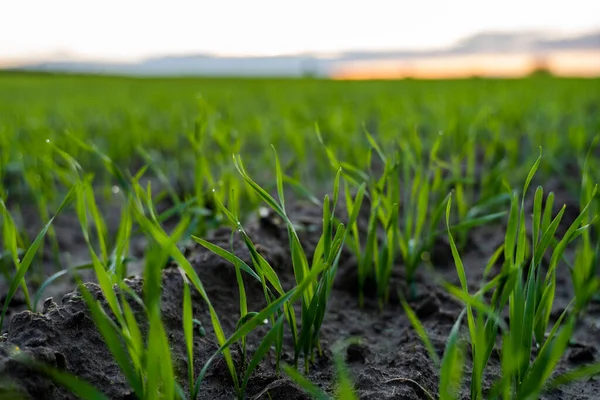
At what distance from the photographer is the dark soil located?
87 cm

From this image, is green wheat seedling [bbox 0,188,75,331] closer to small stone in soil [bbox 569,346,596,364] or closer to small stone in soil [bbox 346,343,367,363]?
small stone in soil [bbox 346,343,367,363]

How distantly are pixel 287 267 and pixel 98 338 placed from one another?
0.59 metres

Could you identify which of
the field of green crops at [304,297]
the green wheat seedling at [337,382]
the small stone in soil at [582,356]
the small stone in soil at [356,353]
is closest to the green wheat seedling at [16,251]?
the field of green crops at [304,297]

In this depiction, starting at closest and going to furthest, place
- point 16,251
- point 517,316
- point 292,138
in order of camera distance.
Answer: point 517,316
point 16,251
point 292,138

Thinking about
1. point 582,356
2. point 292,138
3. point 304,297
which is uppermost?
point 292,138

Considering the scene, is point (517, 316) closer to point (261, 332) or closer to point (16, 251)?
point (261, 332)

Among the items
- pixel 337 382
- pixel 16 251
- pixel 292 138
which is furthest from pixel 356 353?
pixel 292 138

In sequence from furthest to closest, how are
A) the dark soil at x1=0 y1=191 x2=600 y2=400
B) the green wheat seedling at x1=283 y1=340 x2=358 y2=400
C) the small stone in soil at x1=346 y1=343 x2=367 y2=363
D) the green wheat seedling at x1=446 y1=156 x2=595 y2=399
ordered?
1. the small stone in soil at x1=346 y1=343 x2=367 y2=363
2. the dark soil at x1=0 y1=191 x2=600 y2=400
3. the green wheat seedling at x1=446 y1=156 x2=595 y2=399
4. the green wheat seedling at x1=283 y1=340 x2=358 y2=400

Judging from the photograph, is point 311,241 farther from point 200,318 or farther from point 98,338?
point 98,338

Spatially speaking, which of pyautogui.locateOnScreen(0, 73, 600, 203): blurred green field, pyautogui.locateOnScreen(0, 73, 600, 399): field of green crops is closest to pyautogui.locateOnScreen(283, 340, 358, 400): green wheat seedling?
pyautogui.locateOnScreen(0, 73, 600, 399): field of green crops

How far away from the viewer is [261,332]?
1.15 meters

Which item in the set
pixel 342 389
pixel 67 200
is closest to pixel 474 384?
pixel 342 389

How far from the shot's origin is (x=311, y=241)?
1.58 meters

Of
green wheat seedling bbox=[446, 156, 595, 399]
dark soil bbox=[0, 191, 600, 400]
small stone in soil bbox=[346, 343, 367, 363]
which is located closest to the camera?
green wheat seedling bbox=[446, 156, 595, 399]
